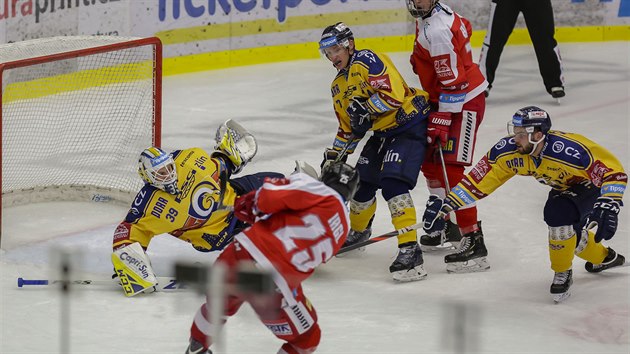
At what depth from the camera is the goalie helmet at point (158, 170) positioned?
16.4 ft

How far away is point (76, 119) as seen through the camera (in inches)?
269

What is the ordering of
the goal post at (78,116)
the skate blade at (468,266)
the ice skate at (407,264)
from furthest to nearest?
the goal post at (78,116), the skate blade at (468,266), the ice skate at (407,264)

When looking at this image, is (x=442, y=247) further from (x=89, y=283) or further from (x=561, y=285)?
(x=89, y=283)

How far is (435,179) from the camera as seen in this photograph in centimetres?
573

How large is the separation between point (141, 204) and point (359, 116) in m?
1.03

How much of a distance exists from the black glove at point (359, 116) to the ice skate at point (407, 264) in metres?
0.53

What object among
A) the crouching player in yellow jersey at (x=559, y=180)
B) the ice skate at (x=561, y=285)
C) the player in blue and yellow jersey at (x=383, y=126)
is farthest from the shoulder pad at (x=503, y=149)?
the ice skate at (x=561, y=285)

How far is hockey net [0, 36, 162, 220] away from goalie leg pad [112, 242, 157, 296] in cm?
131

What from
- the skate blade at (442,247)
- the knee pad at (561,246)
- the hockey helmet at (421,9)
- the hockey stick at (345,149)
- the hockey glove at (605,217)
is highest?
the hockey helmet at (421,9)

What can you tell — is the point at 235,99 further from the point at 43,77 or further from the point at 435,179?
the point at 435,179

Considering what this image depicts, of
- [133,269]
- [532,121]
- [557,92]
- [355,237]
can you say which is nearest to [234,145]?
[355,237]

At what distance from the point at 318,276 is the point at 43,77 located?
2158mm

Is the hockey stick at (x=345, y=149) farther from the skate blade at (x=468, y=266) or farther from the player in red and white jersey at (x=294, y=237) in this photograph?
the player in red and white jersey at (x=294, y=237)

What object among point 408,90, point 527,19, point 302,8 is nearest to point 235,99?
point 302,8
